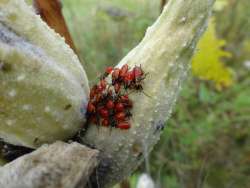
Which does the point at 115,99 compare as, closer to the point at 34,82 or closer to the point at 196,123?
the point at 34,82

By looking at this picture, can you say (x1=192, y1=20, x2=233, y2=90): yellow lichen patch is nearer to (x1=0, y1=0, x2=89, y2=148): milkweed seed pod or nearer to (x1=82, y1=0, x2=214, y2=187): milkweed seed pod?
(x1=82, y1=0, x2=214, y2=187): milkweed seed pod

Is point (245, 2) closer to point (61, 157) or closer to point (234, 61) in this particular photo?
point (234, 61)

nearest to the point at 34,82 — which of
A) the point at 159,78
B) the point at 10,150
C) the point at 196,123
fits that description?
the point at 10,150

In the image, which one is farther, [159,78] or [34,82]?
[159,78]

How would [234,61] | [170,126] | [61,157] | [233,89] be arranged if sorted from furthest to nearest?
[234,61]
[233,89]
[170,126]
[61,157]

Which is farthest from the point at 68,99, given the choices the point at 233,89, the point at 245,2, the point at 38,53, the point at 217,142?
the point at 245,2

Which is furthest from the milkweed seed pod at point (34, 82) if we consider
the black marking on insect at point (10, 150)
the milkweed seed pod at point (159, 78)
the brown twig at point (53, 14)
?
the brown twig at point (53, 14)
